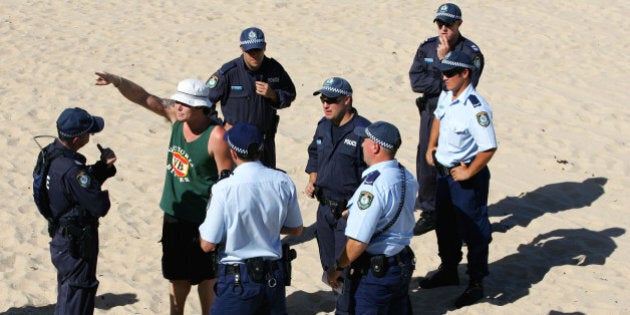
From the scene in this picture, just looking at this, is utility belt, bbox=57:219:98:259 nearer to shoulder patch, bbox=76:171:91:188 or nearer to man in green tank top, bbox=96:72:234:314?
shoulder patch, bbox=76:171:91:188

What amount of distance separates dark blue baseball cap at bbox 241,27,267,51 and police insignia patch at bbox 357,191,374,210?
8.50ft

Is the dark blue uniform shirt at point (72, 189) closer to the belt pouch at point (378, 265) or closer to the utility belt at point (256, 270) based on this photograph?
the utility belt at point (256, 270)

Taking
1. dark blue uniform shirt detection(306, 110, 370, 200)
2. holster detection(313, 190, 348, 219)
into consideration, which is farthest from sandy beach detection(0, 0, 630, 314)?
dark blue uniform shirt detection(306, 110, 370, 200)

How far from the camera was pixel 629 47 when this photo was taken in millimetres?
14852

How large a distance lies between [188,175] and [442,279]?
2554 mm

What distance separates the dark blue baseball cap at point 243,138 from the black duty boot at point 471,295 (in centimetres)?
271

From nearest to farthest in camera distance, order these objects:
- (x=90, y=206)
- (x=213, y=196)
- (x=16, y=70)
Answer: (x=213, y=196), (x=90, y=206), (x=16, y=70)

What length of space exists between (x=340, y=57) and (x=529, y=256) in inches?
256

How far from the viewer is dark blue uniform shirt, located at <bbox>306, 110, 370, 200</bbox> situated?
22.0 feet

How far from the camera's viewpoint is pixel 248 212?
5258 mm

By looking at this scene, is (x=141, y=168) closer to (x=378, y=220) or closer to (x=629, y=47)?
(x=378, y=220)

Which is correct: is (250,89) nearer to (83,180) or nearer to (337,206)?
(337,206)

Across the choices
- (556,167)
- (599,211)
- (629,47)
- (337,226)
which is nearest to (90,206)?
(337,226)

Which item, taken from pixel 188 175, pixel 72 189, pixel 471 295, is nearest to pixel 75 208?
pixel 72 189
